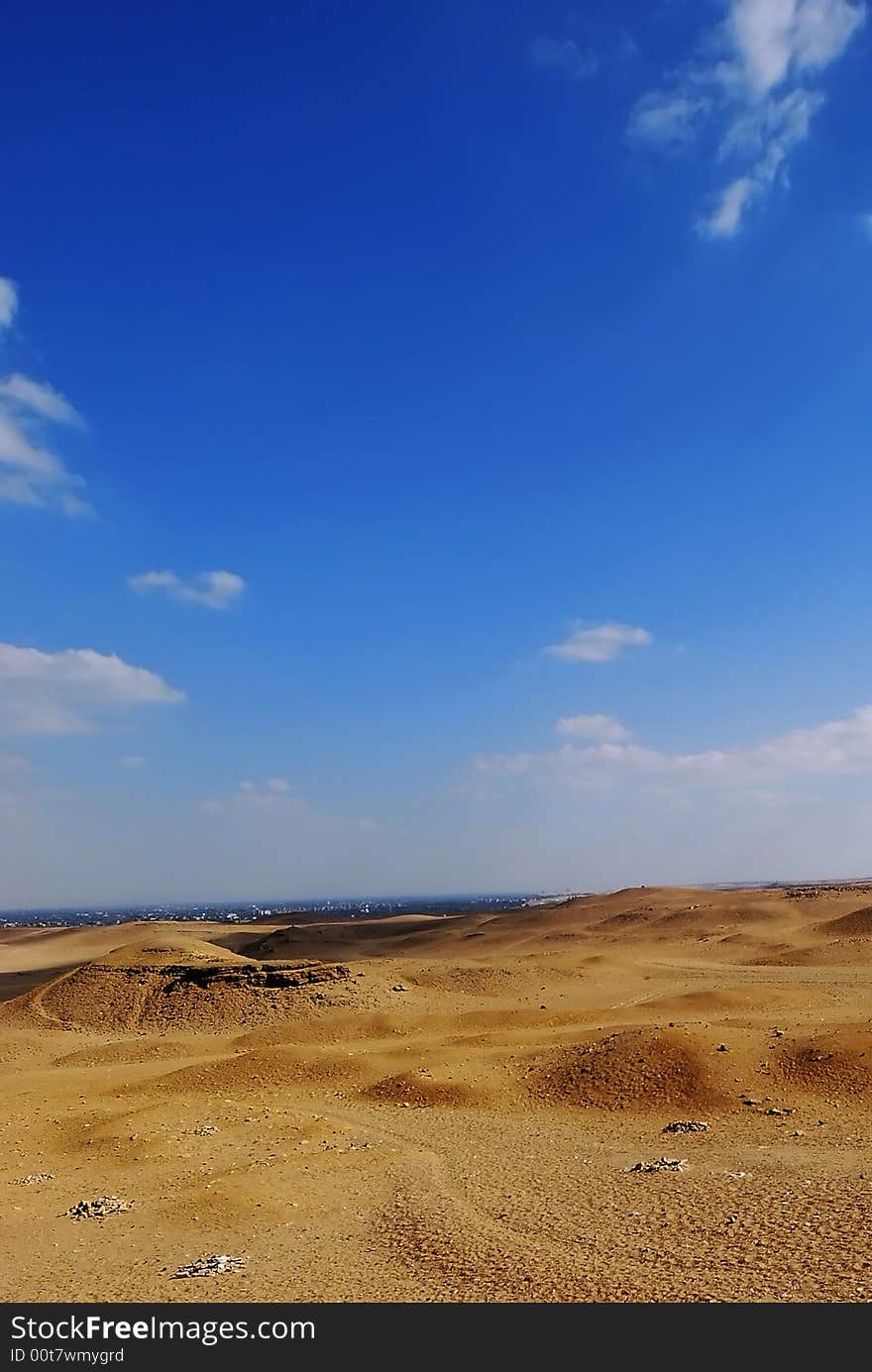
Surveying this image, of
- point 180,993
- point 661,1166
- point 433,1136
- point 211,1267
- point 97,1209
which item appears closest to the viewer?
point 211,1267

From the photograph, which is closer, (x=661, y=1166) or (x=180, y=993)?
(x=661, y=1166)

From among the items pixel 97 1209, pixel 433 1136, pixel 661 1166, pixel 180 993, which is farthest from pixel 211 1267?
pixel 180 993

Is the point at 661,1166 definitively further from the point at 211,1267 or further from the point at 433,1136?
the point at 211,1267

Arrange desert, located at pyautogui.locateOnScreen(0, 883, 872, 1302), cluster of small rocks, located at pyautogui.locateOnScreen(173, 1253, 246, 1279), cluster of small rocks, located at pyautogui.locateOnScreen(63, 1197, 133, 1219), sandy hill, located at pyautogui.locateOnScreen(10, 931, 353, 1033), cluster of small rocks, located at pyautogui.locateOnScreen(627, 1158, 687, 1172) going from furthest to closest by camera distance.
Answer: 1. sandy hill, located at pyautogui.locateOnScreen(10, 931, 353, 1033)
2. cluster of small rocks, located at pyautogui.locateOnScreen(627, 1158, 687, 1172)
3. cluster of small rocks, located at pyautogui.locateOnScreen(63, 1197, 133, 1219)
4. cluster of small rocks, located at pyautogui.locateOnScreen(173, 1253, 246, 1279)
5. desert, located at pyautogui.locateOnScreen(0, 883, 872, 1302)

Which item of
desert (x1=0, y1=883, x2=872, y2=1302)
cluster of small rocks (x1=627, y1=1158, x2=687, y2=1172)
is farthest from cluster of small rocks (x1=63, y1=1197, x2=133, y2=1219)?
cluster of small rocks (x1=627, y1=1158, x2=687, y2=1172)

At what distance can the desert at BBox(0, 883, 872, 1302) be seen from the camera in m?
10.3

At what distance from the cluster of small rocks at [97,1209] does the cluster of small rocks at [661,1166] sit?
8315 millimetres

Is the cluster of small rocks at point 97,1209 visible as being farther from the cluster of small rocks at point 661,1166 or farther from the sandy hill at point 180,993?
the sandy hill at point 180,993

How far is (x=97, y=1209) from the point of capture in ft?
45.6

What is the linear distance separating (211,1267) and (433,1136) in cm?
759

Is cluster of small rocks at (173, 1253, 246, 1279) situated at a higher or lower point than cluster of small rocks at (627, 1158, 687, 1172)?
higher

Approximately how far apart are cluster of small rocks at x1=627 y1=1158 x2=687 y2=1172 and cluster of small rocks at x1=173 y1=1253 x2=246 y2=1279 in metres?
6.64

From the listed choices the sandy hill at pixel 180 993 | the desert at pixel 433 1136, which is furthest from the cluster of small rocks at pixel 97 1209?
the sandy hill at pixel 180 993

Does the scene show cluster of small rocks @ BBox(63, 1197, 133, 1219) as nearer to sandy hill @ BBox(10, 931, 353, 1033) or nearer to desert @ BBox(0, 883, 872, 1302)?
desert @ BBox(0, 883, 872, 1302)
